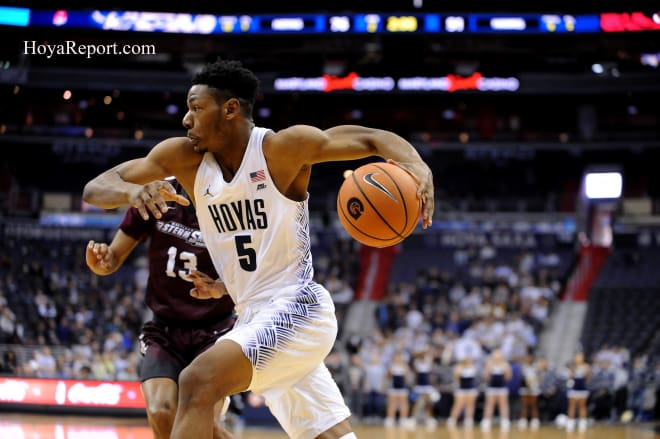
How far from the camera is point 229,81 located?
164 inches

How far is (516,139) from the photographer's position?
89.9 ft

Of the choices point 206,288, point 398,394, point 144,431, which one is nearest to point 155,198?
point 206,288

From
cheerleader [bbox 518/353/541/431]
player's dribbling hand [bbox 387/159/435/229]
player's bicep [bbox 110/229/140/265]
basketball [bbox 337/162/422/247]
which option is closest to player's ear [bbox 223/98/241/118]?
basketball [bbox 337/162/422/247]

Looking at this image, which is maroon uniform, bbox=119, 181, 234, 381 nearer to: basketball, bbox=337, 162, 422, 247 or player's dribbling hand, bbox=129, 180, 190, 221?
player's dribbling hand, bbox=129, 180, 190, 221

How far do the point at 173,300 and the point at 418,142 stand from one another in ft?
74.8

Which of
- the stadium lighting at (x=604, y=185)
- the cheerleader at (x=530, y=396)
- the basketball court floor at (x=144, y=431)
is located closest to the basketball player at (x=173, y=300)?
the basketball court floor at (x=144, y=431)

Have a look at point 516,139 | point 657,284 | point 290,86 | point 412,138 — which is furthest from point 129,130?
point 657,284

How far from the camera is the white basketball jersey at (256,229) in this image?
13.2 ft

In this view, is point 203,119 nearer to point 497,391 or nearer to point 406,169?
point 406,169

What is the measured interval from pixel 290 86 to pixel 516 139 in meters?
7.47

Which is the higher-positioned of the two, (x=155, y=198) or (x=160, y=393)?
(x=155, y=198)

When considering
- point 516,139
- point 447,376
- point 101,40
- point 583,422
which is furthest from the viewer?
point 516,139

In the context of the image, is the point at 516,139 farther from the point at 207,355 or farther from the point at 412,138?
the point at 207,355

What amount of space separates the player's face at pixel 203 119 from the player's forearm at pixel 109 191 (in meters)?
0.37
